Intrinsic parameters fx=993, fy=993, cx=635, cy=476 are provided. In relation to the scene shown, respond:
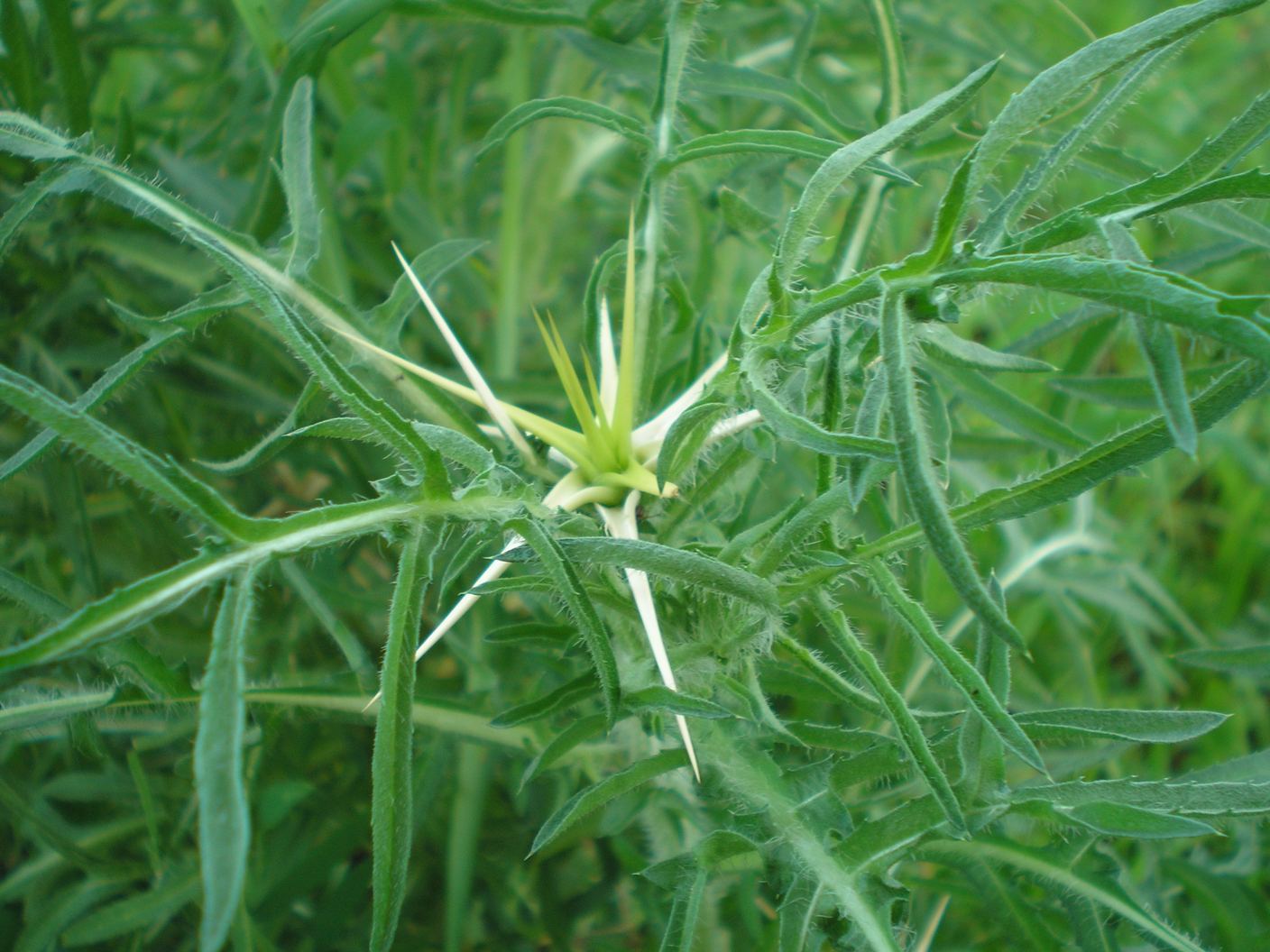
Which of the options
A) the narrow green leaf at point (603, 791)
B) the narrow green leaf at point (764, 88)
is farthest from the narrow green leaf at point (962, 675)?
the narrow green leaf at point (764, 88)

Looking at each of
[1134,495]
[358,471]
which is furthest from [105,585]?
[1134,495]

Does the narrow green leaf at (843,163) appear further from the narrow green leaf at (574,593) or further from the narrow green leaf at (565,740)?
the narrow green leaf at (565,740)

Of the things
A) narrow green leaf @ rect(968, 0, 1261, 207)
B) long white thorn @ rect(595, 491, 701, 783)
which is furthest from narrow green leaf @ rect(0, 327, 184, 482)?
narrow green leaf @ rect(968, 0, 1261, 207)

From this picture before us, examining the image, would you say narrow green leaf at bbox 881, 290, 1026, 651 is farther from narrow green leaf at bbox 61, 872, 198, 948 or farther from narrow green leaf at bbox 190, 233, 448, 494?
narrow green leaf at bbox 61, 872, 198, 948

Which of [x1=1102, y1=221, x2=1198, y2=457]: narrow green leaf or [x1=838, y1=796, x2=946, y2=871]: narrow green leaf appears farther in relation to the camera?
[x1=838, y1=796, x2=946, y2=871]: narrow green leaf

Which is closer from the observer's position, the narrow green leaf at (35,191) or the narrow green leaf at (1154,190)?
the narrow green leaf at (1154,190)

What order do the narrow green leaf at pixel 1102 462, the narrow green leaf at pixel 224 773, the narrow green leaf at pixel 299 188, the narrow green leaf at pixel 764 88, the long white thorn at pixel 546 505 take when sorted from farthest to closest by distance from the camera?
1. the narrow green leaf at pixel 764 88
2. the narrow green leaf at pixel 299 188
3. the long white thorn at pixel 546 505
4. the narrow green leaf at pixel 1102 462
5. the narrow green leaf at pixel 224 773
